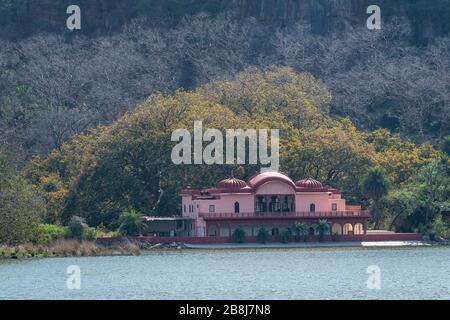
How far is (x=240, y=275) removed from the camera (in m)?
86.9

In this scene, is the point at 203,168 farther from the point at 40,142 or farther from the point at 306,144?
the point at 40,142

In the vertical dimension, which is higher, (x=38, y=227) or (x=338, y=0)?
(x=338, y=0)

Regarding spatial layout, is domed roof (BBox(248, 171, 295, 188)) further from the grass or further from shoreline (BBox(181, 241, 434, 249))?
the grass

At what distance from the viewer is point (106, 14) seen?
165m

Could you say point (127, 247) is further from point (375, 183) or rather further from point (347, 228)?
point (375, 183)

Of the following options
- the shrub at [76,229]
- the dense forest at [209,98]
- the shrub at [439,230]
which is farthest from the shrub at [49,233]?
the shrub at [439,230]

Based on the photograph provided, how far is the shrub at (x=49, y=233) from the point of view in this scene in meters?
104

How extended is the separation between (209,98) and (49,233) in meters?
24.2

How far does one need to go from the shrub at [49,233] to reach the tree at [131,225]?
3862 millimetres

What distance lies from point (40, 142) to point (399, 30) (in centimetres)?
3362

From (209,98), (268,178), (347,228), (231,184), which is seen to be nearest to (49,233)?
(231,184)

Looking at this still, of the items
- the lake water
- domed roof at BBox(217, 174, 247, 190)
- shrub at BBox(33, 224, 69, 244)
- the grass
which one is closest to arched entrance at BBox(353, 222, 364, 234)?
domed roof at BBox(217, 174, 247, 190)
